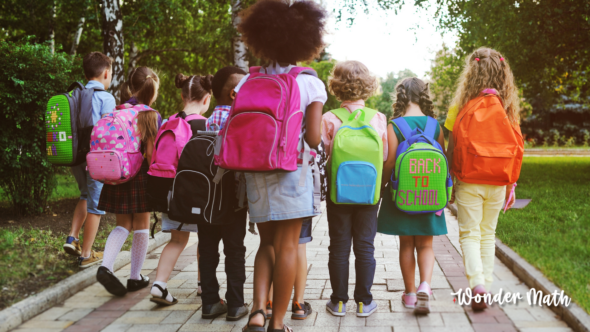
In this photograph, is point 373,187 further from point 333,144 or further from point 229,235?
point 229,235

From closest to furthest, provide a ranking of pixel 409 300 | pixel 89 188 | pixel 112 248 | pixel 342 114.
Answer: pixel 342 114 → pixel 409 300 → pixel 112 248 → pixel 89 188

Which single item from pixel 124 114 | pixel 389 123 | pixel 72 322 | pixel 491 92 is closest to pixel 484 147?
pixel 491 92

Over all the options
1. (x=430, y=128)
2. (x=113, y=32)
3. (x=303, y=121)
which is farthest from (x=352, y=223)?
(x=113, y=32)

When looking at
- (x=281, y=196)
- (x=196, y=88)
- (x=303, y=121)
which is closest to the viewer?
(x=281, y=196)

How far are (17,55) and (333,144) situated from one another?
17.2ft

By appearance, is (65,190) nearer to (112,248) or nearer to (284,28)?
(112,248)

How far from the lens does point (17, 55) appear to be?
23.2ft

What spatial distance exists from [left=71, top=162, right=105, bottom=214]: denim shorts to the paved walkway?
2.42 ft

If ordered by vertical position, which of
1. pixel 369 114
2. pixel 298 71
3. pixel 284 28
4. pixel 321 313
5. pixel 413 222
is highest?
pixel 284 28

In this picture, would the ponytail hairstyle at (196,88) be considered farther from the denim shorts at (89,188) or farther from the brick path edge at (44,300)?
the brick path edge at (44,300)

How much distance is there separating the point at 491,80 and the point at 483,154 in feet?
2.11

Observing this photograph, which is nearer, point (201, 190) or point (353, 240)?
point (201, 190)

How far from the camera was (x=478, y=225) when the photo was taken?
13.7ft

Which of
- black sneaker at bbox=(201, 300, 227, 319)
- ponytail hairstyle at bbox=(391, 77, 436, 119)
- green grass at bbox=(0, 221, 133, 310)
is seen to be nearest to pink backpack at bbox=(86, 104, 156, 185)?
green grass at bbox=(0, 221, 133, 310)
